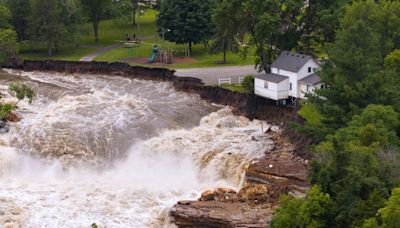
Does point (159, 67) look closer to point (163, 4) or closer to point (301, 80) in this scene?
point (163, 4)

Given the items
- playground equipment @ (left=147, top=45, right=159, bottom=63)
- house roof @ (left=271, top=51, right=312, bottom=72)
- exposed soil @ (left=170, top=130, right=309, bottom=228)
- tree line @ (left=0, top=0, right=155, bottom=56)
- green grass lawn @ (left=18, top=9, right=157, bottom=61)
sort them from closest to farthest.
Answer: exposed soil @ (left=170, top=130, right=309, bottom=228) < house roof @ (left=271, top=51, right=312, bottom=72) < playground equipment @ (left=147, top=45, right=159, bottom=63) < tree line @ (left=0, top=0, right=155, bottom=56) < green grass lawn @ (left=18, top=9, right=157, bottom=61)

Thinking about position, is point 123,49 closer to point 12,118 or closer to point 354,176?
point 12,118

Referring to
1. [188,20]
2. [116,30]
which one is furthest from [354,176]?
[116,30]

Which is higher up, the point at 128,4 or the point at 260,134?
the point at 128,4

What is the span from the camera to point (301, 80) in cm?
6050

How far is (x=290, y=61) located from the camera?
6278 centimetres

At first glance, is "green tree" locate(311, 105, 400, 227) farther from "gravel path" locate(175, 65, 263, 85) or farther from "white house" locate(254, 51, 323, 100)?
"gravel path" locate(175, 65, 263, 85)

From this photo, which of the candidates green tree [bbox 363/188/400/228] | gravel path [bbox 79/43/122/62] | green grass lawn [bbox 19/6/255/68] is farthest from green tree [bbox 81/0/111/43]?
green tree [bbox 363/188/400/228]

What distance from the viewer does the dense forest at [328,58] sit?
3528 cm

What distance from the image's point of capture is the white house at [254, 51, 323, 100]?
60459 mm

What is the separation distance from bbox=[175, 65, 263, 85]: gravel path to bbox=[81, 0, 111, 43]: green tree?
20.4m

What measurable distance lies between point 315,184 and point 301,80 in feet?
80.3

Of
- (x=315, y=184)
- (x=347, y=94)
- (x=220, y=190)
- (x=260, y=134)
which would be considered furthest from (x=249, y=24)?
(x=315, y=184)

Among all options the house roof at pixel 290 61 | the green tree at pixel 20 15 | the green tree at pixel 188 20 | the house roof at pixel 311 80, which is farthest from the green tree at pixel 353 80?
the green tree at pixel 20 15
